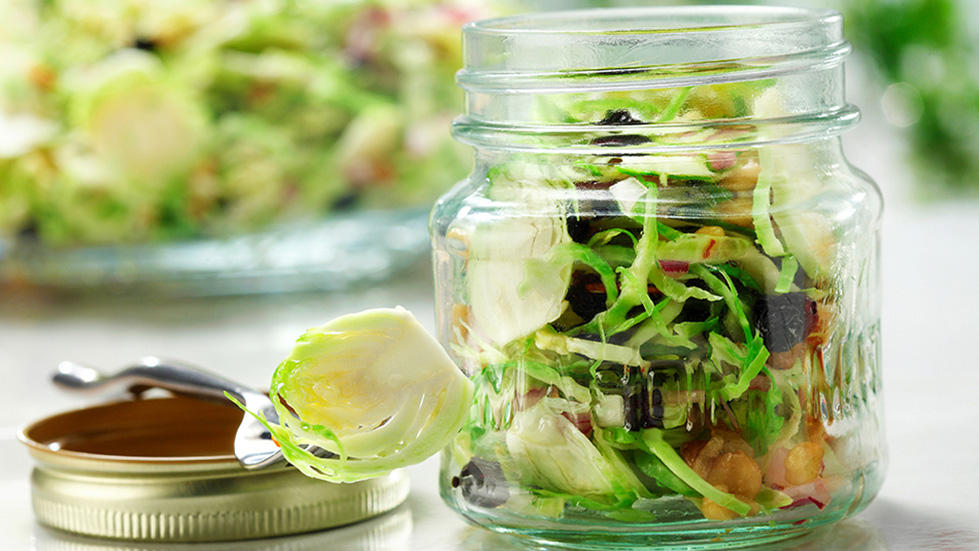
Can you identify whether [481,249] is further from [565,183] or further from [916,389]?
[916,389]

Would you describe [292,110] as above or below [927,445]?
above

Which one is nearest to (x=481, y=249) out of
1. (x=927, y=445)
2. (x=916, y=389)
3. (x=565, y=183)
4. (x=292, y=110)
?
(x=565, y=183)

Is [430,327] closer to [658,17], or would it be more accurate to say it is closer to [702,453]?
[658,17]

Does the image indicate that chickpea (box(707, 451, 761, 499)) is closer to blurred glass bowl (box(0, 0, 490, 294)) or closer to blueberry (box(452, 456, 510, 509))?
blueberry (box(452, 456, 510, 509))

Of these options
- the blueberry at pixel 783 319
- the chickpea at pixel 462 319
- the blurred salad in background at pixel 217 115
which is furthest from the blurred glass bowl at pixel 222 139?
the blueberry at pixel 783 319

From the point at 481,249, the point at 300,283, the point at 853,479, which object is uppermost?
the point at 481,249

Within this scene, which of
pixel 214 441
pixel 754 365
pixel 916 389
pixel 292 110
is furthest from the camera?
pixel 292 110

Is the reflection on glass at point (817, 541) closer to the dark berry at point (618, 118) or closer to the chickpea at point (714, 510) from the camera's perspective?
the chickpea at point (714, 510)

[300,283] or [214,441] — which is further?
[300,283]
